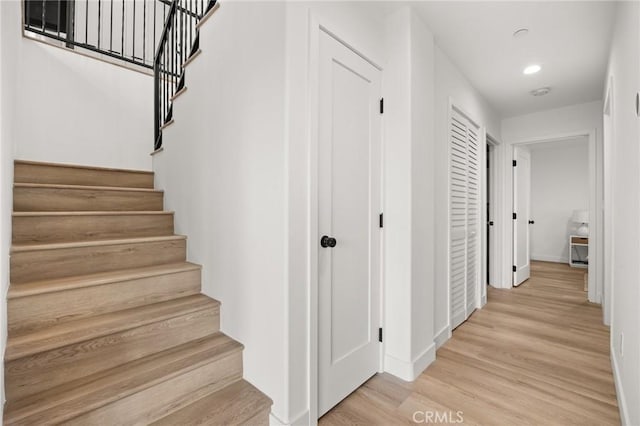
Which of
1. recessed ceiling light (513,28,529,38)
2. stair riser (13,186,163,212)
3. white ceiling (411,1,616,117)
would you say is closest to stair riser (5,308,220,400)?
stair riser (13,186,163,212)

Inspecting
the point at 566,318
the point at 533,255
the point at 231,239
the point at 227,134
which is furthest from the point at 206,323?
the point at 533,255

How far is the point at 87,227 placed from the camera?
2029 mm

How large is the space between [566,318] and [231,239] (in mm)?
3552

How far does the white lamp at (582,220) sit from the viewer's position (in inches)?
234

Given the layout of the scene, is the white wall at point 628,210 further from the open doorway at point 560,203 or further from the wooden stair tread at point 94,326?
the open doorway at point 560,203

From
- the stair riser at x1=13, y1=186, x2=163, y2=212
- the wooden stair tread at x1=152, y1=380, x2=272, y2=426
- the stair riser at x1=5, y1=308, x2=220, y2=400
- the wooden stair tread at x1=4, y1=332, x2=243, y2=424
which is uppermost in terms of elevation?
the stair riser at x1=13, y1=186, x2=163, y2=212

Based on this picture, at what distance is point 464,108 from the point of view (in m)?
3.07

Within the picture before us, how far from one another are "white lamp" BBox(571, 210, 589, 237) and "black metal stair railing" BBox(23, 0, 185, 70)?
24.6ft

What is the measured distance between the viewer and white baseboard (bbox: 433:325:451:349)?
2.46 meters

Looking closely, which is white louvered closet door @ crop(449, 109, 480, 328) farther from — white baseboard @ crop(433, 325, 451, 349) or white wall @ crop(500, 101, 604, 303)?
white wall @ crop(500, 101, 604, 303)

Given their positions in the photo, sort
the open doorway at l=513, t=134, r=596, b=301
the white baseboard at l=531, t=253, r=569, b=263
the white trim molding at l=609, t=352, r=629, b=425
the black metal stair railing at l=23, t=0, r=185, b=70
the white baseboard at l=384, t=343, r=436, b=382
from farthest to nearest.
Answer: the white baseboard at l=531, t=253, r=569, b=263 → the open doorway at l=513, t=134, r=596, b=301 → the black metal stair railing at l=23, t=0, r=185, b=70 → the white baseboard at l=384, t=343, r=436, b=382 → the white trim molding at l=609, t=352, r=629, b=425

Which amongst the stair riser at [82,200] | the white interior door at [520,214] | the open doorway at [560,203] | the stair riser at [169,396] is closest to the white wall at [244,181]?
the stair riser at [169,396]

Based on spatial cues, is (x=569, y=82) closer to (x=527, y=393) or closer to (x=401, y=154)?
(x=401, y=154)

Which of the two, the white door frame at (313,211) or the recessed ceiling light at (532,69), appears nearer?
the white door frame at (313,211)
